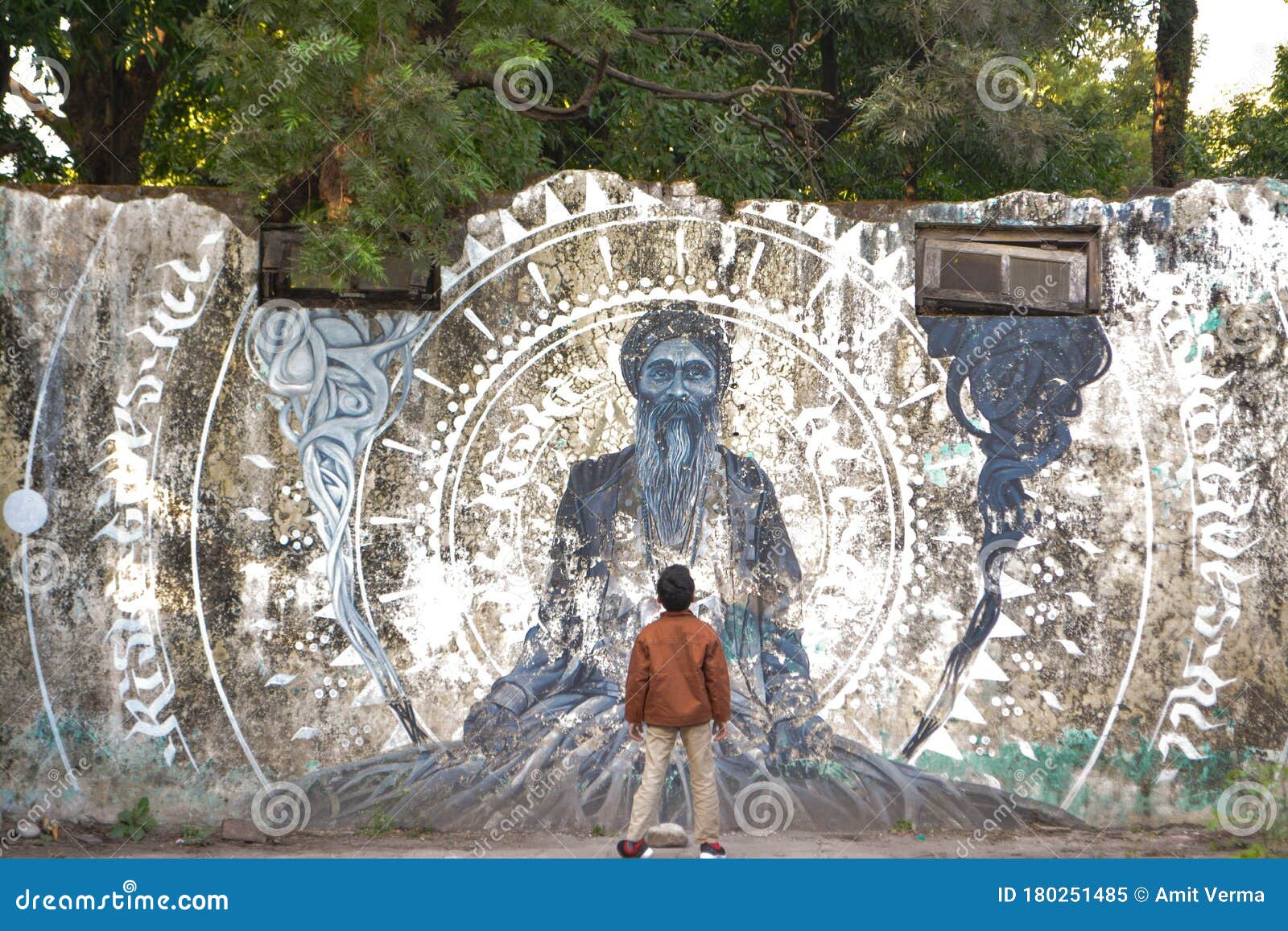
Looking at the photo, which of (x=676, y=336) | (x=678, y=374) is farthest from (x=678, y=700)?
(x=676, y=336)

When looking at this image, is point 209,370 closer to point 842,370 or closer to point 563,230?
point 563,230

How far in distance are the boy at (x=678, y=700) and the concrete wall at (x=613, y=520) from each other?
2.26 feet

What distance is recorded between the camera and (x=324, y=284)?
6.13m

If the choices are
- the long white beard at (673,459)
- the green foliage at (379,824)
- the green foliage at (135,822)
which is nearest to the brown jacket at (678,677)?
the long white beard at (673,459)

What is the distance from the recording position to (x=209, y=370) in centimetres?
605

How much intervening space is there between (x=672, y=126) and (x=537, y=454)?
519cm

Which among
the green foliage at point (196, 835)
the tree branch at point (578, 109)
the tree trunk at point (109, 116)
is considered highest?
the tree trunk at point (109, 116)

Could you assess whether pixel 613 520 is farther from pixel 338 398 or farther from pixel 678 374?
pixel 338 398

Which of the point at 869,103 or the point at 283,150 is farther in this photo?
the point at 869,103

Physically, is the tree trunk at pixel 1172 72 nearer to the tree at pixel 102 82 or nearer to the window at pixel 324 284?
the window at pixel 324 284

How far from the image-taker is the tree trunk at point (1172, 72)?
1210 centimetres

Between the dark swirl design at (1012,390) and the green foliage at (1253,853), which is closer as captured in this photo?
the green foliage at (1253,853)

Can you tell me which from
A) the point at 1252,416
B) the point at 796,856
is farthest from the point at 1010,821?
the point at 1252,416

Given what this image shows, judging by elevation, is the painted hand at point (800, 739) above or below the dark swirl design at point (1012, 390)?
below
